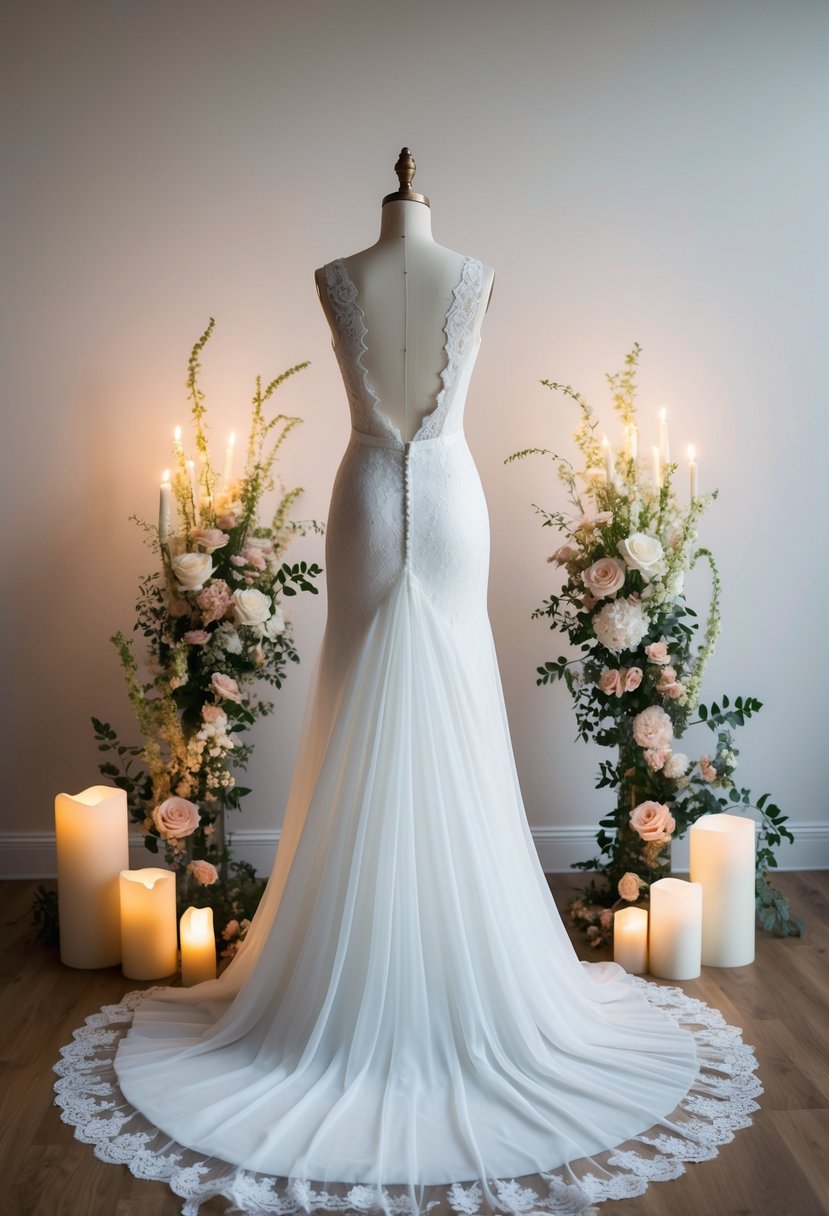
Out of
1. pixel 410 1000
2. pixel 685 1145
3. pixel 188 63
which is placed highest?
pixel 188 63

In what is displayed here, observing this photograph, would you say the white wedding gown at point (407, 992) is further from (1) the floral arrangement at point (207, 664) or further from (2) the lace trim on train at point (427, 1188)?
(1) the floral arrangement at point (207, 664)

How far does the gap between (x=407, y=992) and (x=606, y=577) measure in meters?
1.29

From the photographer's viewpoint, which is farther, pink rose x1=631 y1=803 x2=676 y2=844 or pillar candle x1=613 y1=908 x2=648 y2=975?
pink rose x1=631 y1=803 x2=676 y2=844

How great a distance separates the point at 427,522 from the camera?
238 cm

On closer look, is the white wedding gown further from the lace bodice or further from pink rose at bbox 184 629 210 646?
pink rose at bbox 184 629 210 646

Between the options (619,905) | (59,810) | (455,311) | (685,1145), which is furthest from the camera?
Result: (619,905)

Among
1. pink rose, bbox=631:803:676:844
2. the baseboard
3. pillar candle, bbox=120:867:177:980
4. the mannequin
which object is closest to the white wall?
the baseboard

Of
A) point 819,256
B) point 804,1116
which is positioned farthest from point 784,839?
point 819,256

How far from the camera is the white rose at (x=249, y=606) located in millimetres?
3012

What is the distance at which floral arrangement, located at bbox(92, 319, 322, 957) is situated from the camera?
3.02 m

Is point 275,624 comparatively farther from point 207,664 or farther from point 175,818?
point 175,818

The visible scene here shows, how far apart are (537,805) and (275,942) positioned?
161cm

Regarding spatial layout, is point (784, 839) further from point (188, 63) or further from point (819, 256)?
point (188, 63)

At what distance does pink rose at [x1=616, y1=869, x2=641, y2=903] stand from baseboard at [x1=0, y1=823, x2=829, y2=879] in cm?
66
